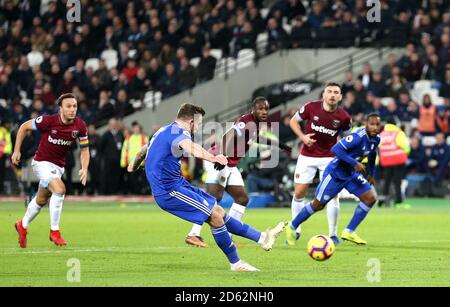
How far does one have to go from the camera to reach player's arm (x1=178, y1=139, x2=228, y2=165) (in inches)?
497

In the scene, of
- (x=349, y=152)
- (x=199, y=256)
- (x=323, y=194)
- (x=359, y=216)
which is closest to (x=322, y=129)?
(x=349, y=152)

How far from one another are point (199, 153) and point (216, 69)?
23194 millimetres

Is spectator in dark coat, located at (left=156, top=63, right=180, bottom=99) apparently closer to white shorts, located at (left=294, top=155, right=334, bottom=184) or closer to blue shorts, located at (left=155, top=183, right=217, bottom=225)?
white shorts, located at (left=294, top=155, right=334, bottom=184)

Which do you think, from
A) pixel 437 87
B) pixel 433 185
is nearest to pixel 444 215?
pixel 433 185

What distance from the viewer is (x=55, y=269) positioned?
536 inches

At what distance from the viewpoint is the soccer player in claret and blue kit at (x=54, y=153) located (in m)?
17.1

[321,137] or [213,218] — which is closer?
[213,218]

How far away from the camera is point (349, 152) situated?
1706cm

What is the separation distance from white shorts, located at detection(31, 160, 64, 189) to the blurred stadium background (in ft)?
43.8

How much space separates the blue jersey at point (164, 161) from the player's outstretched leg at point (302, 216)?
12.1ft

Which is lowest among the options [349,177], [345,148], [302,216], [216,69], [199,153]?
[302,216]

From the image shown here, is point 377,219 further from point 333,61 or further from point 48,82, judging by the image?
point 48,82

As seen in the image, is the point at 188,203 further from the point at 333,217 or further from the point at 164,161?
the point at 333,217

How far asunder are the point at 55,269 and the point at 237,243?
4.81 metres
